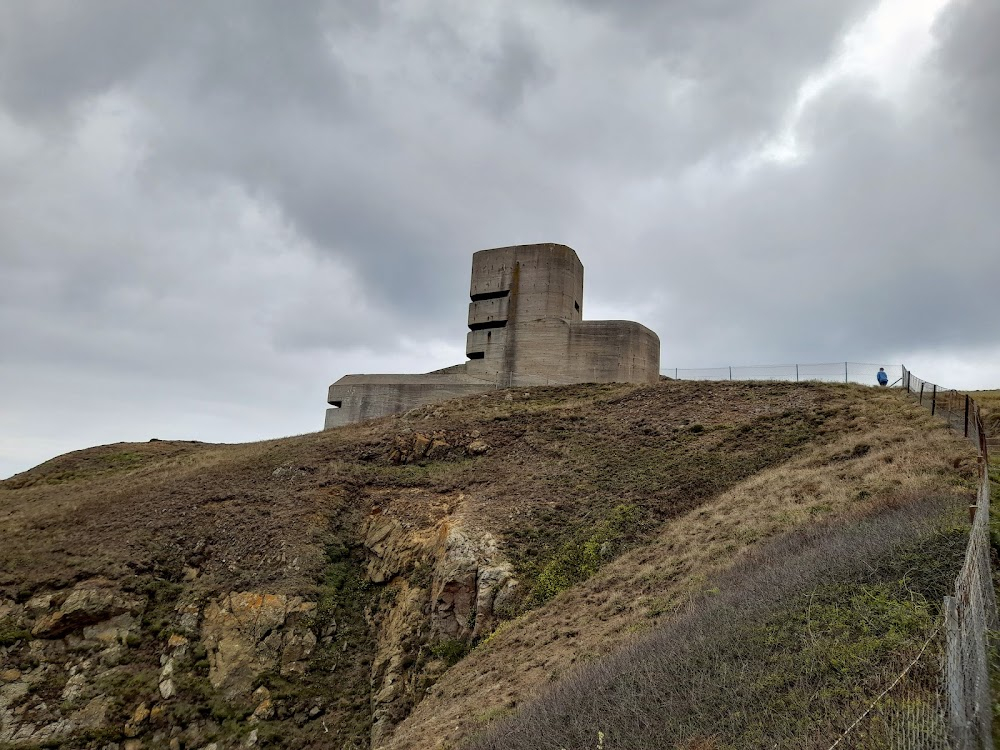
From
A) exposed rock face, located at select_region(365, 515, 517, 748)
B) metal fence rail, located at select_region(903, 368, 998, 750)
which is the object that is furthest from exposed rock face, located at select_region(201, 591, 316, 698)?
metal fence rail, located at select_region(903, 368, 998, 750)

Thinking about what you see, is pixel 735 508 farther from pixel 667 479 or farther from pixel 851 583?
pixel 851 583

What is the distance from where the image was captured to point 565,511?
55.3 feet

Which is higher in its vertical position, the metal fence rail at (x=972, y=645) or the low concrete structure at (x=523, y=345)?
the low concrete structure at (x=523, y=345)

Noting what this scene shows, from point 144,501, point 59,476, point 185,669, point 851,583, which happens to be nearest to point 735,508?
point 851,583

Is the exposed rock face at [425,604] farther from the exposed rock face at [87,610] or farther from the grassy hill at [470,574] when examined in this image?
the exposed rock face at [87,610]

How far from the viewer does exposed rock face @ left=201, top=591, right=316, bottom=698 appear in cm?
1364

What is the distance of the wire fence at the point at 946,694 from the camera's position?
4.74 metres

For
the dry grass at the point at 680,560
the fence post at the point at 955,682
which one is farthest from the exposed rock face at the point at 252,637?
the fence post at the point at 955,682

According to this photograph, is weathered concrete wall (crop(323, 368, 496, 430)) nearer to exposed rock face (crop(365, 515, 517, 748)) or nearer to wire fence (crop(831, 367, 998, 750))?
exposed rock face (crop(365, 515, 517, 748))

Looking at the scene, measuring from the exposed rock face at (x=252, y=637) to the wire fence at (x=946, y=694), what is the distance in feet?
37.7

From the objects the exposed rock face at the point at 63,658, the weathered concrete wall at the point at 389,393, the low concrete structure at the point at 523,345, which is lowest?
the exposed rock face at the point at 63,658

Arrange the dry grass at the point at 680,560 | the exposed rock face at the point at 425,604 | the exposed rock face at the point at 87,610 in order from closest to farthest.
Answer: the dry grass at the point at 680,560
the exposed rock face at the point at 425,604
the exposed rock face at the point at 87,610

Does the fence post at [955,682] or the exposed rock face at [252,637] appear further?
the exposed rock face at [252,637]

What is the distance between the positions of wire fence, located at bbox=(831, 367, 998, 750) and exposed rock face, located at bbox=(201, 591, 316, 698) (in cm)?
1150
